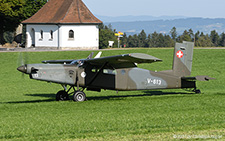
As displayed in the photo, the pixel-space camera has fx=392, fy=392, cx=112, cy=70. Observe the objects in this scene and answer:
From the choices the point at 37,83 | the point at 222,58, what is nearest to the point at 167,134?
the point at 37,83

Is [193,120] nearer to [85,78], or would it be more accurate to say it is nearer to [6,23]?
[85,78]

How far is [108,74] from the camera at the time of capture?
774 inches

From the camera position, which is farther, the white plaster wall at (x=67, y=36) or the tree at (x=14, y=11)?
the tree at (x=14, y=11)

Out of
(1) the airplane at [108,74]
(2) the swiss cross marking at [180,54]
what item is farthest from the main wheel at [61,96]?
(2) the swiss cross marking at [180,54]

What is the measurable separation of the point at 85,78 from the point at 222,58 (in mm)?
27608

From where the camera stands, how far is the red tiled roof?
64500 millimetres

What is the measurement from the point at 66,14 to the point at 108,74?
1850 inches

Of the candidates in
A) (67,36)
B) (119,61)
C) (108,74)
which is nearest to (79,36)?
(67,36)

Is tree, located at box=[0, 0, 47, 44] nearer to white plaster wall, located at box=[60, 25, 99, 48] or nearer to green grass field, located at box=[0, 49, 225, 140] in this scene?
white plaster wall, located at box=[60, 25, 99, 48]

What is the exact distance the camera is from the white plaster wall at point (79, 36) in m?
64.6

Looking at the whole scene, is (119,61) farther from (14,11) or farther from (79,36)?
(14,11)

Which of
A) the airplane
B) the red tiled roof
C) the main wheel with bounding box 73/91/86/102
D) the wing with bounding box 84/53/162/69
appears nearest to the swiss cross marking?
the airplane

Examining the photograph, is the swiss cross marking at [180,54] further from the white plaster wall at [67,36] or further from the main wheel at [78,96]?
the white plaster wall at [67,36]

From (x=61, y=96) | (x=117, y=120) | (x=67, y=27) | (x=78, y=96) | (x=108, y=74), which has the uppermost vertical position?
(x=67, y=27)
